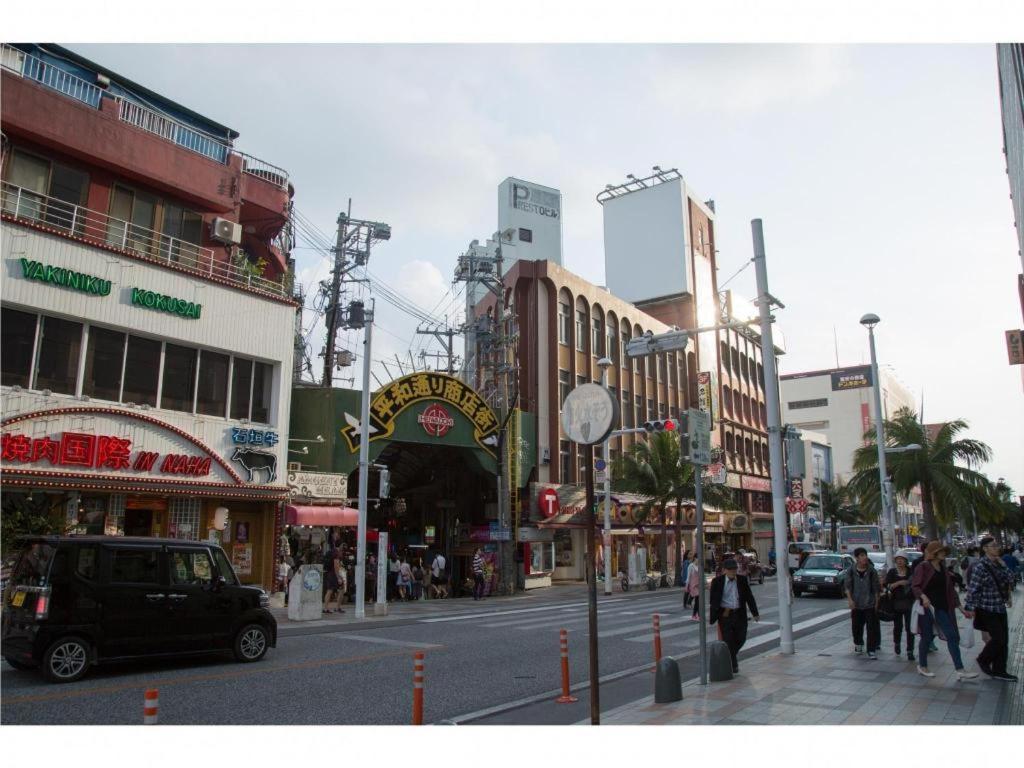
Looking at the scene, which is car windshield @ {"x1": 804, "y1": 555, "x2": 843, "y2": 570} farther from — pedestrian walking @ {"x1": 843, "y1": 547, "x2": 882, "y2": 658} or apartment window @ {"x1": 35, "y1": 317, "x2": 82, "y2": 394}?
apartment window @ {"x1": 35, "y1": 317, "x2": 82, "y2": 394}

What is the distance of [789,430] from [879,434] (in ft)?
25.8

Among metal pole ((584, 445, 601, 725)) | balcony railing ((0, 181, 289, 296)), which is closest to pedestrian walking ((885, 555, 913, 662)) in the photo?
metal pole ((584, 445, 601, 725))

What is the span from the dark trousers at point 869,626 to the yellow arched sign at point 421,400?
1757 centimetres

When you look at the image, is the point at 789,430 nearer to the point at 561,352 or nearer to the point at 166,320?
the point at 166,320

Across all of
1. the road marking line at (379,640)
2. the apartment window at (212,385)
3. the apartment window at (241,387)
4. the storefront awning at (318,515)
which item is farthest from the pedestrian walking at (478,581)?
the road marking line at (379,640)

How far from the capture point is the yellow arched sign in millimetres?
26953

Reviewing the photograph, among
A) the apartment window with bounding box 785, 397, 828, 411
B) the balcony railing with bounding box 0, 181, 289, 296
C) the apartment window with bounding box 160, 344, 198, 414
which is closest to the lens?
the balcony railing with bounding box 0, 181, 289, 296

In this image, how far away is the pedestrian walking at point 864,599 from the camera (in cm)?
1220

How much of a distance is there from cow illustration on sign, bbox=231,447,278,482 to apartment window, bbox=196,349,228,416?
133 centimetres

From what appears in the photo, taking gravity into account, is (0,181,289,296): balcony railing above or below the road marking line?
above

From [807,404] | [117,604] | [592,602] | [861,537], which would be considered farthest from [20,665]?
[807,404]

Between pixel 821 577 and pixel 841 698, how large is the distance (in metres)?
20.4

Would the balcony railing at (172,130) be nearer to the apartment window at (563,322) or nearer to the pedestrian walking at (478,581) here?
the pedestrian walking at (478,581)

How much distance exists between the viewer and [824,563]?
28.7m
